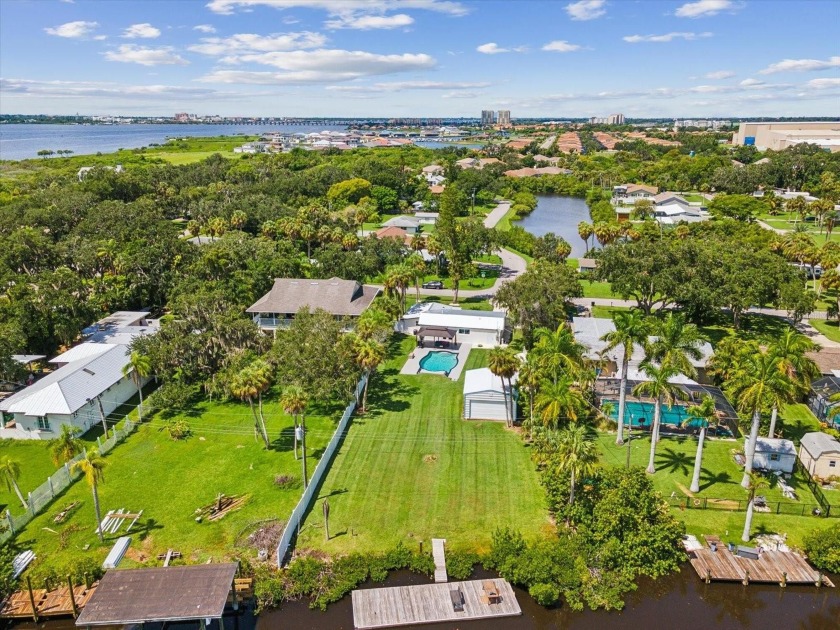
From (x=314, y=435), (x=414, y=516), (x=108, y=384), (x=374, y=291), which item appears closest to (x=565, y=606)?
(x=414, y=516)

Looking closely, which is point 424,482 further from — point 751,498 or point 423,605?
point 751,498

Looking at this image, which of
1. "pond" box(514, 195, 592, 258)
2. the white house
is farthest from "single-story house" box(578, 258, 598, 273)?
the white house

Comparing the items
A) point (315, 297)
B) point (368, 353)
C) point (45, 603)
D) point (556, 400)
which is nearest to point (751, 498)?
point (556, 400)

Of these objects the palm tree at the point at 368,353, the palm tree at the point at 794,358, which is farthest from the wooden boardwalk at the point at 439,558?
the palm tree at the point at 794,358

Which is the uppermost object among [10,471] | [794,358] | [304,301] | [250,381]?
[794,358]

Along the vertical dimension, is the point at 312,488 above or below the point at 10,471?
below

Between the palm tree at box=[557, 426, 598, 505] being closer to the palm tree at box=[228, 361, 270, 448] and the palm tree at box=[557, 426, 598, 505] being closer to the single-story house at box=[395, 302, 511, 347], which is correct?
the palm tree at box=[228, 361, 270, 448]

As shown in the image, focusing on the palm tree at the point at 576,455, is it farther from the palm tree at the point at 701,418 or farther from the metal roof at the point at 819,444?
the metal roof at the point at 819,444

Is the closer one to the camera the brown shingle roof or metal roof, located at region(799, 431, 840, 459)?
metal roof, located at region(799, 431, 840, 459)
